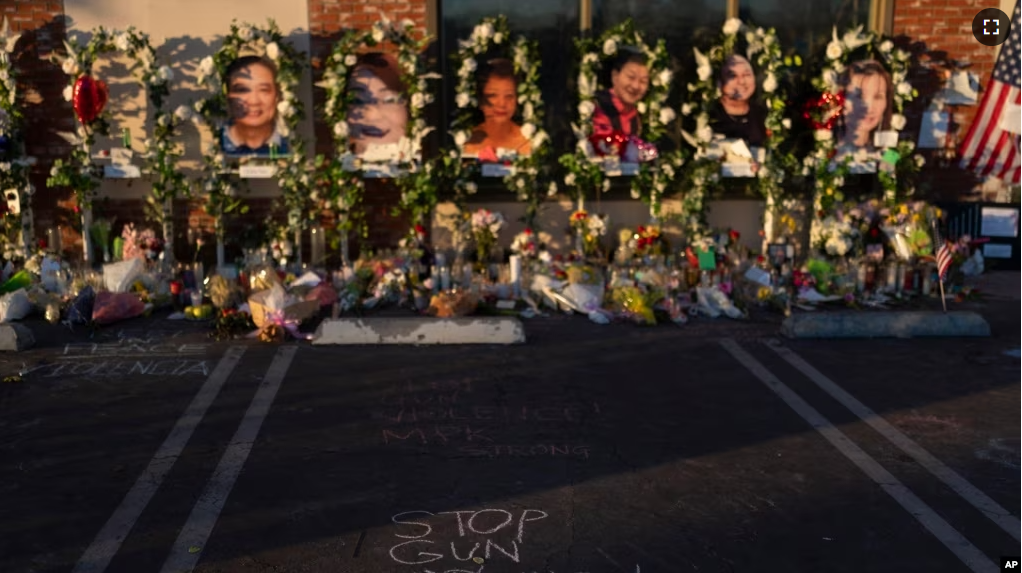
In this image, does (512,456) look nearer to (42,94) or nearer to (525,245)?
(525,245)

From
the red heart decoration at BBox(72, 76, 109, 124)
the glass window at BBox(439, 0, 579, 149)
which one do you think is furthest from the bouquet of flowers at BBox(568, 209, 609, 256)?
the red heart decoration at BBox(72, 76, 109, 124)

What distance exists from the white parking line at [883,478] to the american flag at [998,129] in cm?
638

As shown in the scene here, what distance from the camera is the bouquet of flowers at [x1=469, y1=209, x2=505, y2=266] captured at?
38.3ft

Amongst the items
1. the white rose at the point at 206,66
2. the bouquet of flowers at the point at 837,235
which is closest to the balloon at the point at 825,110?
the bouquet of flowers at the point at 837,235

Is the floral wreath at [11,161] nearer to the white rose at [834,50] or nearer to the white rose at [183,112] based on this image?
the white rose at [183,112]

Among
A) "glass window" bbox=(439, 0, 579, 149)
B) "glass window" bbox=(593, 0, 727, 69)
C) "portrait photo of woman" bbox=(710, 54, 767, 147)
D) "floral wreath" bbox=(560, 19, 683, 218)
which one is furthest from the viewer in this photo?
"glass window" bbox=(593, 0, 727, 69)

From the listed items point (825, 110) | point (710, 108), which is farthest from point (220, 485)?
point (825, 110)

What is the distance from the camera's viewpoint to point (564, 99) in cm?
1261

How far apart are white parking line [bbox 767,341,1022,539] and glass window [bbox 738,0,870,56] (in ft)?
18.0

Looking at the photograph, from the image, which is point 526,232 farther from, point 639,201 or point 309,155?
point 309,155

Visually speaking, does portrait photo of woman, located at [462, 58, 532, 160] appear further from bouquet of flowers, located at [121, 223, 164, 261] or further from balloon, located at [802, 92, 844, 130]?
bouquet of flowers, located at [121, 223, 164, 261]

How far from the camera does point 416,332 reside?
9.17 metres

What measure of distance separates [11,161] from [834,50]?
389 inches

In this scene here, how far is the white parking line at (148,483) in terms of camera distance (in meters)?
4.93
